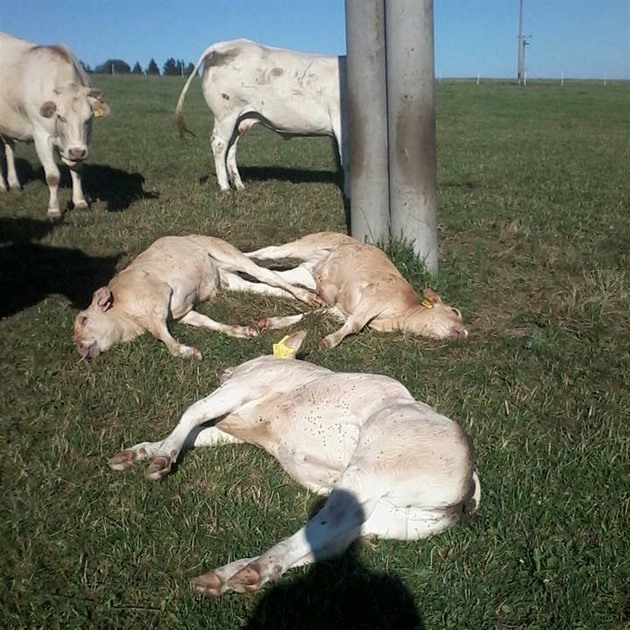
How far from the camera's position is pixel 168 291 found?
6.46 metres

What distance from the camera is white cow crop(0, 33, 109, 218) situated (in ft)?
34.4

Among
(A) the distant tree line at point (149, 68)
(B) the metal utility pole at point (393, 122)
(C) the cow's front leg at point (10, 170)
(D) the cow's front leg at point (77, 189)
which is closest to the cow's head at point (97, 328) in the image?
(B) the metal utility pole at point (393, 122)

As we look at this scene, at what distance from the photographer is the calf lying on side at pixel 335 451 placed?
3.42 m

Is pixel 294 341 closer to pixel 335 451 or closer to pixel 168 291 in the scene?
pixel 335 451

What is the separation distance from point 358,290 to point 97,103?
19.9ft

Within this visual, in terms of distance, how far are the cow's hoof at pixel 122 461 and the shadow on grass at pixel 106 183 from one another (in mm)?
6785

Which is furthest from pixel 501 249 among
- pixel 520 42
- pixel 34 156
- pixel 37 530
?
pixel 520 42

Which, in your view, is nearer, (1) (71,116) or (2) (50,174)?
(1) (71,116)

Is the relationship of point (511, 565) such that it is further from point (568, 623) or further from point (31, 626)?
point (31, 626)

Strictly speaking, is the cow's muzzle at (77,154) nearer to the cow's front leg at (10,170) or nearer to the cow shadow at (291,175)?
the cow's front leg at (10,170)

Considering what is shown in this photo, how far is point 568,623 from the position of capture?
334 centimetres

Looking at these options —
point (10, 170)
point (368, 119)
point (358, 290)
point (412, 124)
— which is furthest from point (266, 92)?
point (358, 290)

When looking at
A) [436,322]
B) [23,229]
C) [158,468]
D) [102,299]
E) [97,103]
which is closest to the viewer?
[158,468]

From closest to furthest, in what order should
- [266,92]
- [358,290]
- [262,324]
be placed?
[262,324] < [358,290] < [266,92]
